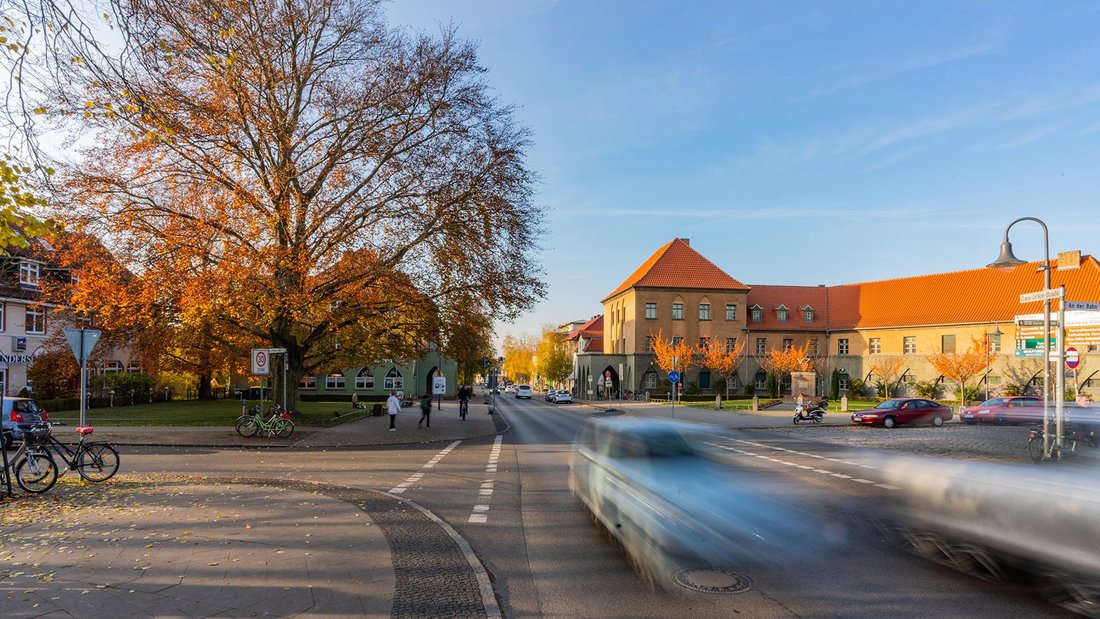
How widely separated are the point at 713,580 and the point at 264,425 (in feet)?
59.4

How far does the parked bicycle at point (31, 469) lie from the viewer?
34.1 ft

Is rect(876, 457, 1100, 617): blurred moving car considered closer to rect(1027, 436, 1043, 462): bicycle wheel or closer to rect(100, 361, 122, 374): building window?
rect(1027, 436, 1043, 462): bicycle wheel

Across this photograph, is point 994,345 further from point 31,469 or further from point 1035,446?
point 31,469

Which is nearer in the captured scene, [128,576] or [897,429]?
[128,576]

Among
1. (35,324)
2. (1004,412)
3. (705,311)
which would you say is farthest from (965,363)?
(35,324)

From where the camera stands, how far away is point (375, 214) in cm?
2302

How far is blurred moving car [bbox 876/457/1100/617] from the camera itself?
214 inches

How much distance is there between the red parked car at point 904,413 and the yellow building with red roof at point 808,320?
24405 millimetres

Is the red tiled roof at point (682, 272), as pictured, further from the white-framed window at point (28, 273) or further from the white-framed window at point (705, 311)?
the white-framed window at point (28, 273)

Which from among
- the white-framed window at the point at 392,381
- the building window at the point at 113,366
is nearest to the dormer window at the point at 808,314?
the white-framed window at the point at 392,381

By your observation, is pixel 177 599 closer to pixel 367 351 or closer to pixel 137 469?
pixel 137 469

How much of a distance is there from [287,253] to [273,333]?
4.64m

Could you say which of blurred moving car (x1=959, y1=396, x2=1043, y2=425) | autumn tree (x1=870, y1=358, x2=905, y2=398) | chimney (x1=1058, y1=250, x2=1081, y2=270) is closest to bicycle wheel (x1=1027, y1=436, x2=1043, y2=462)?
chimney (x1=1058, y1=250, x2=1081, y2=270)

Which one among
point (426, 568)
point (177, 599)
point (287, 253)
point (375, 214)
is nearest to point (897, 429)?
point (375, 214)
